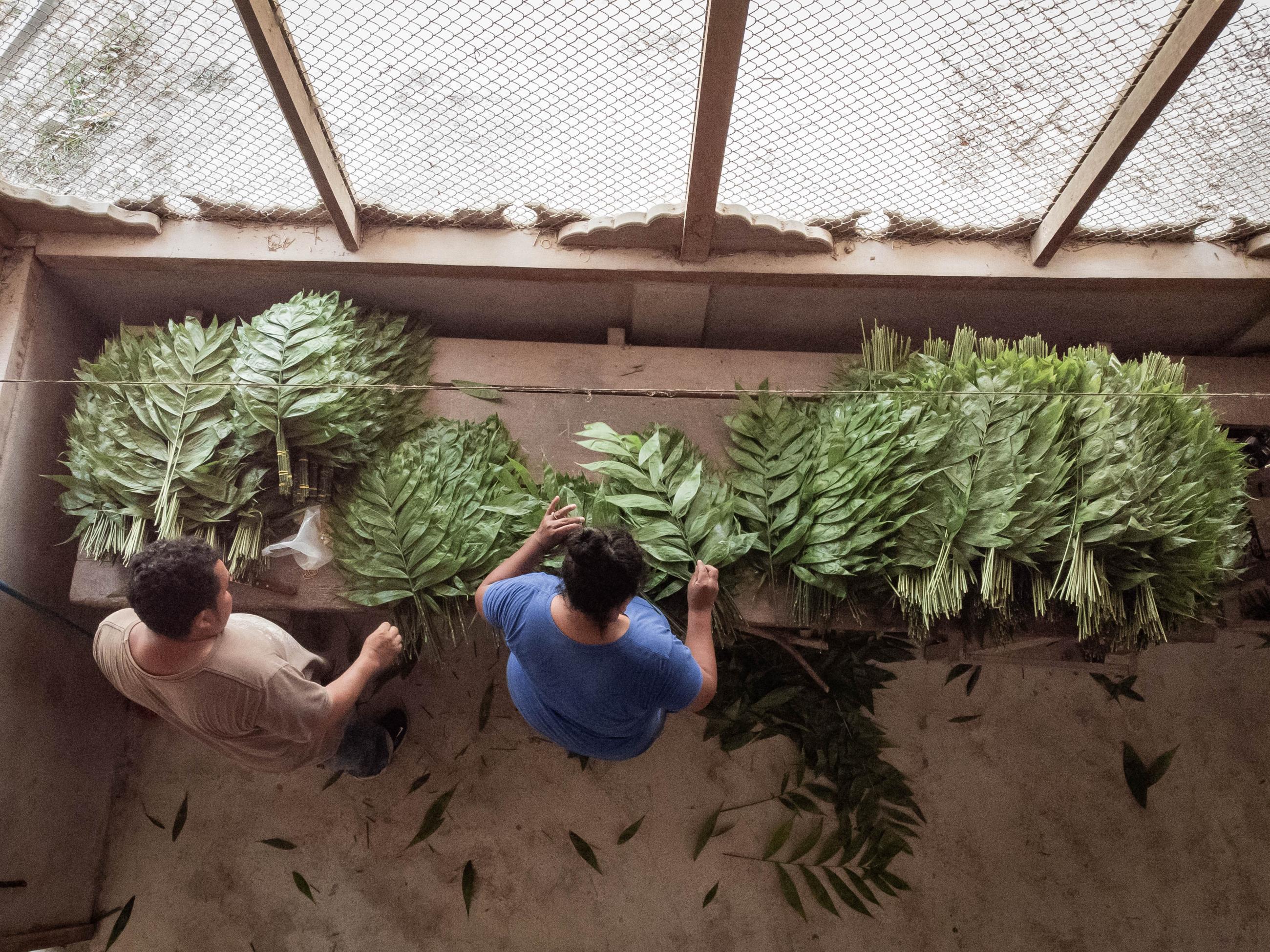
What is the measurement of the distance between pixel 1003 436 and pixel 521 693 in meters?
1.40

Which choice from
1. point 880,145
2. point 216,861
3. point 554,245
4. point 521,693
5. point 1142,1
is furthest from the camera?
point 216,861

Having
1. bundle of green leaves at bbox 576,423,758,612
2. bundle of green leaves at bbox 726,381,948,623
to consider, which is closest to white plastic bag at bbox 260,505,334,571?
bundle of green leaves at bbox 576,423,758,612

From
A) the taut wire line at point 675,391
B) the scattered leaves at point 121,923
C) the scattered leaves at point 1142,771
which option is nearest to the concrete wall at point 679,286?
the taut wire line at point 675,391

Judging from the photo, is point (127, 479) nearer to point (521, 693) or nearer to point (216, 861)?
point (521, 693)

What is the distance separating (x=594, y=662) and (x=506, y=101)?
4.74 feet

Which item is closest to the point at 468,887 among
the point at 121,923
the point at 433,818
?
the point at 433,818

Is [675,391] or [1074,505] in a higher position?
[675,391]

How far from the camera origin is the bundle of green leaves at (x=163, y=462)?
2.11 metres

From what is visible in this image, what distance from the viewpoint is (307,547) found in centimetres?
216

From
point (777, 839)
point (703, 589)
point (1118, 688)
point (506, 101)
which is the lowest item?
point (777, 839)

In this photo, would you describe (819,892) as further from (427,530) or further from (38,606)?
(38,606)

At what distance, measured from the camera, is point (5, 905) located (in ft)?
7.41

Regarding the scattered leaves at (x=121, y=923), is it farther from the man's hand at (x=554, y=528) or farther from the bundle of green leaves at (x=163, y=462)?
the man's hand at (x=554, y=528)

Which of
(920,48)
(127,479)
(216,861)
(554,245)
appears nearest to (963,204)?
(920,48)
